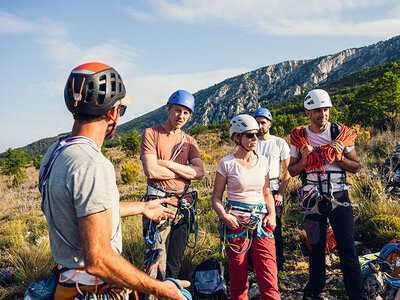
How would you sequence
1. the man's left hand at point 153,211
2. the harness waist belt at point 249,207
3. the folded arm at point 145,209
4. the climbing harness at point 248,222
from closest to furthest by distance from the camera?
the folded arm at point 145,209 < the man's left hand at point 153,211 < the climbing harness at point 248,222 < the harness waist belt at point 249,207

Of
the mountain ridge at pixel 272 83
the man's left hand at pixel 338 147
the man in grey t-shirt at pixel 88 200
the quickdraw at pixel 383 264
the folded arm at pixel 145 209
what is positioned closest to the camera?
the man in grey t-shirt at pixel 88 200

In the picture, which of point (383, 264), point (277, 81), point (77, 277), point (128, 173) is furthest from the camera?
point (277, 81)

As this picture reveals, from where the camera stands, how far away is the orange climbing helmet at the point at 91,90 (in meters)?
1.42

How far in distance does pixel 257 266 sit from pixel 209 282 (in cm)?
72

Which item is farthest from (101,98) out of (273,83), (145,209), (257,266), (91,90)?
(273,83)

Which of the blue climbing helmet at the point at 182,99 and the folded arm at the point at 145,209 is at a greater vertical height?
the blue climbing helmet at the point at 182,99

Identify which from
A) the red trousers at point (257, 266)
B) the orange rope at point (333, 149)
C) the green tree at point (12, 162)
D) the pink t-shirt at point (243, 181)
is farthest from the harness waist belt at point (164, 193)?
the green tree at point (12, 162)

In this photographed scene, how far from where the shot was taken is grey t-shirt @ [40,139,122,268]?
1.19 meters

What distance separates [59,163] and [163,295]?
0.88 metres

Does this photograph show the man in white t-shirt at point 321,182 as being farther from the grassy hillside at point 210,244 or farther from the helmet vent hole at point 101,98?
the helmet vent hole at point 101,98

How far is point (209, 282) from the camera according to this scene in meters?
3.18

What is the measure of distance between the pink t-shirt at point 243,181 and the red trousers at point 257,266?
0.37 metres

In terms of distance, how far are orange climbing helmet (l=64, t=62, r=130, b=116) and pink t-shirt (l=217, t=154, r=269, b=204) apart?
6.06 feet

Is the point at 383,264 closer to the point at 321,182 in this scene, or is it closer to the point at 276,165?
the point at 321,182
